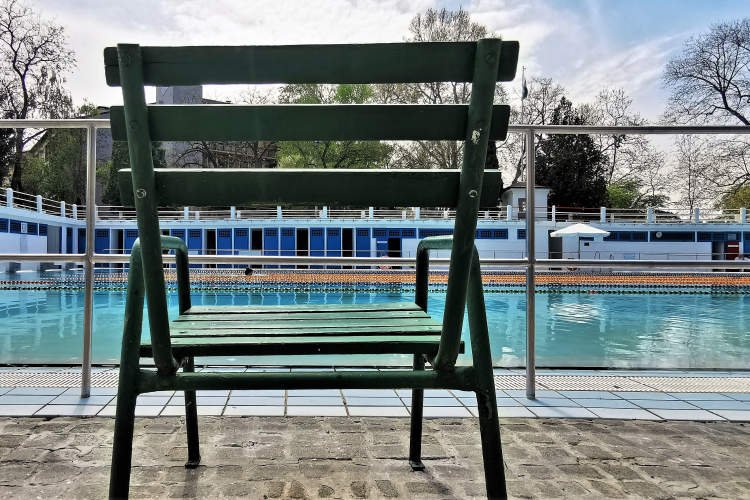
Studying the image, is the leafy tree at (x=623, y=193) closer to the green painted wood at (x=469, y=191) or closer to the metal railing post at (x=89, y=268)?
the metal railing post at (x=89, y=268)

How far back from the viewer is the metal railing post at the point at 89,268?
5.58ft

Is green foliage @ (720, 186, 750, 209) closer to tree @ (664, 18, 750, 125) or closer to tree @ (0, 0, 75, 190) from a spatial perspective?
tree @ (664, 18, 750, 125)

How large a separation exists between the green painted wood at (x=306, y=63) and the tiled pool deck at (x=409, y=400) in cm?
117

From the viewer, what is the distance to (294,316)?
978mm

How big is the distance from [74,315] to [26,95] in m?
15.9

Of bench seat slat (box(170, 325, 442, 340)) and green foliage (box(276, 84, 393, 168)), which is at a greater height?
green foliage (box(276, 84, 393, 168))

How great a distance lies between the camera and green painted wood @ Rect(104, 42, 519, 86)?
656 millimetres

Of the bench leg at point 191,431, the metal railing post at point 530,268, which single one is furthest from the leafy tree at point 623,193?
the bench leg at point 191,431

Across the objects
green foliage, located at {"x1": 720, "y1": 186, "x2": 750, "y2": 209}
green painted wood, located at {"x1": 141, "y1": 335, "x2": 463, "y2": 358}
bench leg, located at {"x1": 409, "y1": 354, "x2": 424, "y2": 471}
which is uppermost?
green foliage, located at {"x1": 720, "y1": 186, "x2": 750, "y2": 209}

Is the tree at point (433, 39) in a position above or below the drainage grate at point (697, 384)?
above

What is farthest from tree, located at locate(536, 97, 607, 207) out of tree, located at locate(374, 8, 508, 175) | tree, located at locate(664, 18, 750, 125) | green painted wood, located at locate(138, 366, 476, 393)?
green painted wood, located at locate(138, 366, 476, 393)

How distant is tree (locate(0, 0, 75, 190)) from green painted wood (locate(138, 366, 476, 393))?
828 inches

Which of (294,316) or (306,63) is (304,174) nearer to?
(306,63)

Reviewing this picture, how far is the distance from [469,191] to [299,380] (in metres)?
0.36
